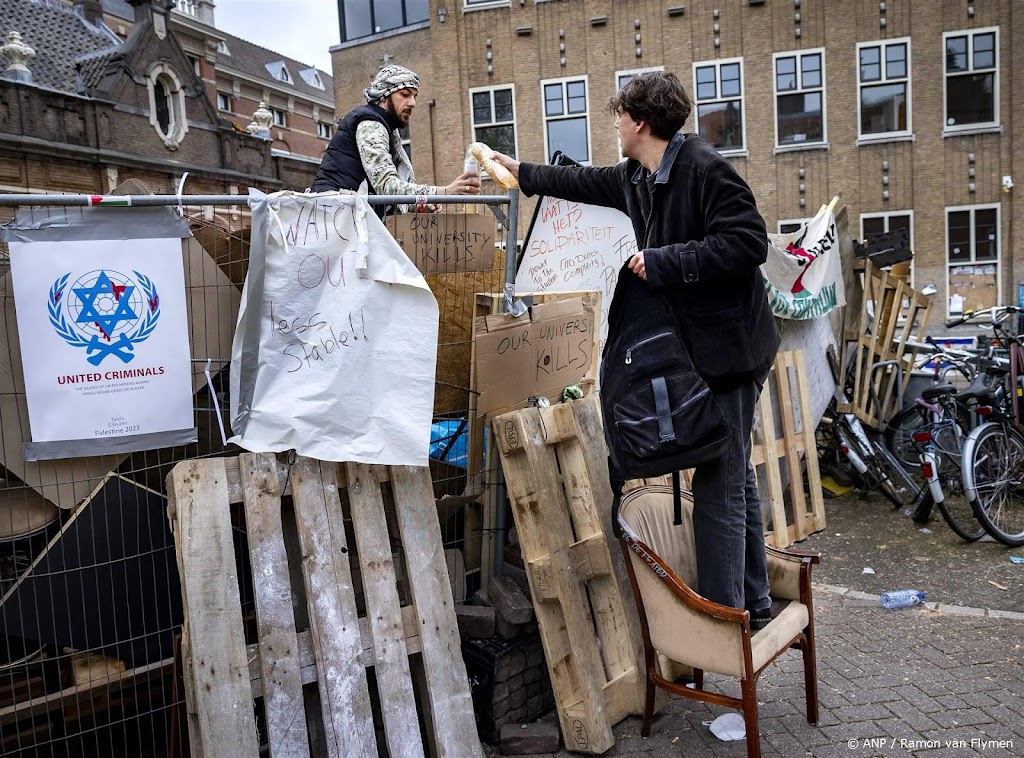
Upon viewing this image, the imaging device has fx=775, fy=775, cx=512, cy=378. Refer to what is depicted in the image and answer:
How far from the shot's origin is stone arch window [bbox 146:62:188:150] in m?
28.5

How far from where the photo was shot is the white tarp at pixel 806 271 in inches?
221

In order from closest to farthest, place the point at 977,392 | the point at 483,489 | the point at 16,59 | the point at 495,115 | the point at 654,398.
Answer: the point at 654,398 < the point at 483,489 < the point at 977,392 < the point at 495,115 < the point at 16,59

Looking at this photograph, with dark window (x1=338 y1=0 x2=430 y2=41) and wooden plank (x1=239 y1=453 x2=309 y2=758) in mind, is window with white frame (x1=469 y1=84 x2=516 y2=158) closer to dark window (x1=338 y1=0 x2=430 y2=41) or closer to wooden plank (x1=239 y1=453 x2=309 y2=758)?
dark window (x1=338 y1=0 x2=430 y2=41)

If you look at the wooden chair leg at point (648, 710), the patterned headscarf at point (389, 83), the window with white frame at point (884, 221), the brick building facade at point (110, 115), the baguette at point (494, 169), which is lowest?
the wooden chair leg at point (648, 710)

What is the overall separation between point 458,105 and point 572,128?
332 centimetres

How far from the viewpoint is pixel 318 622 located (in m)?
2.55

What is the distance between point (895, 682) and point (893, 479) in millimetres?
3314

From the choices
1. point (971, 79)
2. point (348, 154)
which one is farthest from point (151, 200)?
point (971, 79)

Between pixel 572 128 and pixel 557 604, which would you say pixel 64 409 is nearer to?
pixel 557 604

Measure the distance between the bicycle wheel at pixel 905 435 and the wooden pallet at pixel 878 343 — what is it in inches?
7.0

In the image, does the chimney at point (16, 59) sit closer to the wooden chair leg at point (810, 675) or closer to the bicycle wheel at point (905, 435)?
the bicycle wheel at point (905, 435)

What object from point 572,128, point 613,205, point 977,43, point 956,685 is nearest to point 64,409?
point 613,205

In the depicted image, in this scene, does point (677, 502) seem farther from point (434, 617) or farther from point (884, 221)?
point (884, 221)

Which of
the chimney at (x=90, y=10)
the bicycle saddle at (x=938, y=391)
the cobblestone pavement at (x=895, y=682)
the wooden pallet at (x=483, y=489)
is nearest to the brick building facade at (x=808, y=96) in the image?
the bicycle saddle at (x=938, y=391)
